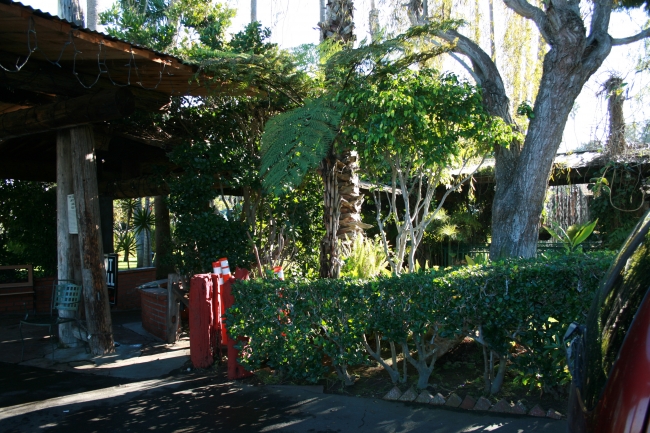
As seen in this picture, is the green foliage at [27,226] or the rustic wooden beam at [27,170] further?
the green foliage at [27,226]

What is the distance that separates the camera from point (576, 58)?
6.52 meters

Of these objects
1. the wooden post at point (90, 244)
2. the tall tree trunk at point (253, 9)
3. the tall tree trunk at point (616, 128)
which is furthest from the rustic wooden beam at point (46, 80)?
the tall tree trunk at point (253, 9)

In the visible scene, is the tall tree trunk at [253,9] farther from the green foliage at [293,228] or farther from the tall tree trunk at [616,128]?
the tall tree trunk at [616,128]

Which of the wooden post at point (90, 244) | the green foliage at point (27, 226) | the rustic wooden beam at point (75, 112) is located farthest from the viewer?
the green foliage at point (27, 226)

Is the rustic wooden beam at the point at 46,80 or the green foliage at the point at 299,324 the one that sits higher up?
the rustic wooden beam at the point at 46,80

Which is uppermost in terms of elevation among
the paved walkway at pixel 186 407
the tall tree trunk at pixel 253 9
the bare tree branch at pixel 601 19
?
the tall tree trunk at pixel 253 9

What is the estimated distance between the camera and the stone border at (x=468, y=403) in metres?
4.71

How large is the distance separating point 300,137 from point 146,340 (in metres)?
4.74

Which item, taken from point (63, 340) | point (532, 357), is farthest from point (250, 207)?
point (532, 357)

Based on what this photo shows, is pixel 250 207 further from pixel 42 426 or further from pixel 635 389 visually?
pixel 635 389

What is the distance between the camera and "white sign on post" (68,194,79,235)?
26.3 feet

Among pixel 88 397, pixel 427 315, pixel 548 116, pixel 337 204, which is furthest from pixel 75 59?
pixel 548 116

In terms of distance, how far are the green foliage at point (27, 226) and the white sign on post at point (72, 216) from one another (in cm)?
497

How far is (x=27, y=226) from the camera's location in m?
12.7
